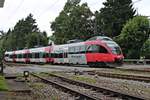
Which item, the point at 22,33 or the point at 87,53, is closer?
the point at 87,53

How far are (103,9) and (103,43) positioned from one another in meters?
45.4

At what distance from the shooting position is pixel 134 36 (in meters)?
70.3

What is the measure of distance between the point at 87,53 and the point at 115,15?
128ft

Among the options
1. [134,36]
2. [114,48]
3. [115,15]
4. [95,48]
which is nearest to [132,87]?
[114,48]

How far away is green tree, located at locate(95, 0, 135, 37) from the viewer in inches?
3270

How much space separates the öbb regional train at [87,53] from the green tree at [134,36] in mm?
14599

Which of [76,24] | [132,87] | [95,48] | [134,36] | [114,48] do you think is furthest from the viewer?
[76,24]

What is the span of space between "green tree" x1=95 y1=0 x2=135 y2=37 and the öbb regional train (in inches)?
884

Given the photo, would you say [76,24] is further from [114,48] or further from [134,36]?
[114,48]

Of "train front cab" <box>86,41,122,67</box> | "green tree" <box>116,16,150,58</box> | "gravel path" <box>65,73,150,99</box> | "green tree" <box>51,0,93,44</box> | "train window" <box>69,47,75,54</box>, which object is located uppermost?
"green tree" <box>51,0,93,44</box>

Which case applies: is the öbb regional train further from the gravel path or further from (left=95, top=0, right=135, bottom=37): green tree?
(left=95, top=0, right=135, bottom=37): green tree

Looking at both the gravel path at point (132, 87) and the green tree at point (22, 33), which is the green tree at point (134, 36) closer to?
the gravel path at point (132, 87)

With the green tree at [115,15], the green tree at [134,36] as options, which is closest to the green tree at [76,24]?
the green tree at [115,15]

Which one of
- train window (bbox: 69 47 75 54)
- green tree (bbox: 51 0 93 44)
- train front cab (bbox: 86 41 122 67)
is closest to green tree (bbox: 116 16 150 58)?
train window (bbox: 69 47 75 54)
